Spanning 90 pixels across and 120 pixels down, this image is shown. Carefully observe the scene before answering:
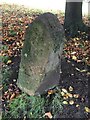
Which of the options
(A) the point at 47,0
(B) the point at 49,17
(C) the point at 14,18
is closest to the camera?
(B) the point at 49,17

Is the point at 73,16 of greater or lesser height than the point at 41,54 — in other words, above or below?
above

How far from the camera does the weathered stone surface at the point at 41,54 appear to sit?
464 cm

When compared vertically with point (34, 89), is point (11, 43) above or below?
above

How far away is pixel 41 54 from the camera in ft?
15.4

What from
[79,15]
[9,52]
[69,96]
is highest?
[79,15]

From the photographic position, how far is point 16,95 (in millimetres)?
5148

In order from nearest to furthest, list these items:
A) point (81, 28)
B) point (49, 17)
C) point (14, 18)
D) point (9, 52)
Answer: point (49, 17), point (9, 52), point (81, 28), point (14, 18)

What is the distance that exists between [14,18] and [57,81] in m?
4.77

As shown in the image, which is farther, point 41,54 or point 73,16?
point 73,16

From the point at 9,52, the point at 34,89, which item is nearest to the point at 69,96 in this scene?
the point at 34,89

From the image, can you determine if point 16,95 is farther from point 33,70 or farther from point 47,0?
point 47,0

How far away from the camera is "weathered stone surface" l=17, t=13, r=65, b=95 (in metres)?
4.64

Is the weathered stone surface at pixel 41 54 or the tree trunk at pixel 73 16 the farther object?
the tree trunk at pixel 73 16

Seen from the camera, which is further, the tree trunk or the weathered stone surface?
the tree trunk
